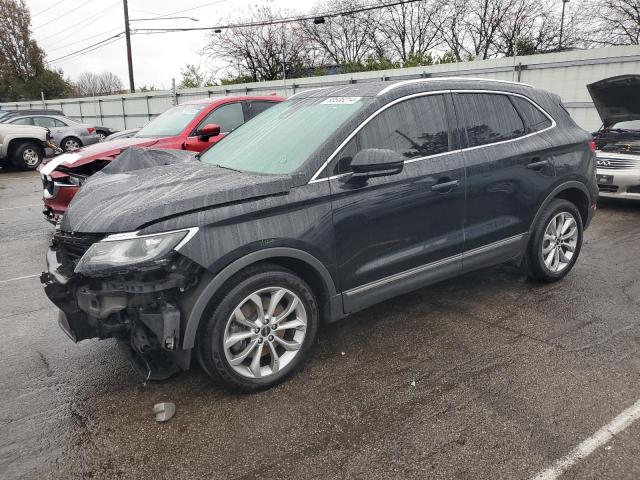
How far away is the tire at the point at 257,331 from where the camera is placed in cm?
282

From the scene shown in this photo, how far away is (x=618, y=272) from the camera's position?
16.3 ft

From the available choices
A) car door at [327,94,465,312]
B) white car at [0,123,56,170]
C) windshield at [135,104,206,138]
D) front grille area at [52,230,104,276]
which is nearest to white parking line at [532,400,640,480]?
car door at [327,94,465,312]

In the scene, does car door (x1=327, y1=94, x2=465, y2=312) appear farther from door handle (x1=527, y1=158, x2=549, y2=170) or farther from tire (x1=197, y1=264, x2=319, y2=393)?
door handle (x1=527, y1=158, x2=549, y2=170)

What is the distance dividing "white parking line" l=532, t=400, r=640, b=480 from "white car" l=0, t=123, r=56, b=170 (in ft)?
49.1

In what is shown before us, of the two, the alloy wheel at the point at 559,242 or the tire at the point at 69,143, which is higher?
the tire at the point at 69,143

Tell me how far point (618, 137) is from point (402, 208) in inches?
260

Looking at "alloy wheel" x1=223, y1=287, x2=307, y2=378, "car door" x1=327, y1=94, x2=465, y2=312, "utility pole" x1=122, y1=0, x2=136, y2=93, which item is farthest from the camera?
"utility pole" x1=122, y1=0, x2=136, y2=93

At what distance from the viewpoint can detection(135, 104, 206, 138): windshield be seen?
7.38m

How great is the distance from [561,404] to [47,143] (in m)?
15.0

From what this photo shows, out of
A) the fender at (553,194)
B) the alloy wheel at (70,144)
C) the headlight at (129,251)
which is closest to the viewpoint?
the headlight at (129,251)

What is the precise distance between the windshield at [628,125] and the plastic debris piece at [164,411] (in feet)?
28.1

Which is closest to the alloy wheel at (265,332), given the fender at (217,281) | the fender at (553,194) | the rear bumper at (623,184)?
the fender at (217,281)

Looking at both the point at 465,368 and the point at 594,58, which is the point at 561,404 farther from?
the point at 594,58

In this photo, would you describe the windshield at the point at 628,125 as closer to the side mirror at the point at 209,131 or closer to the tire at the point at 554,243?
the tire at the point at 554,243
